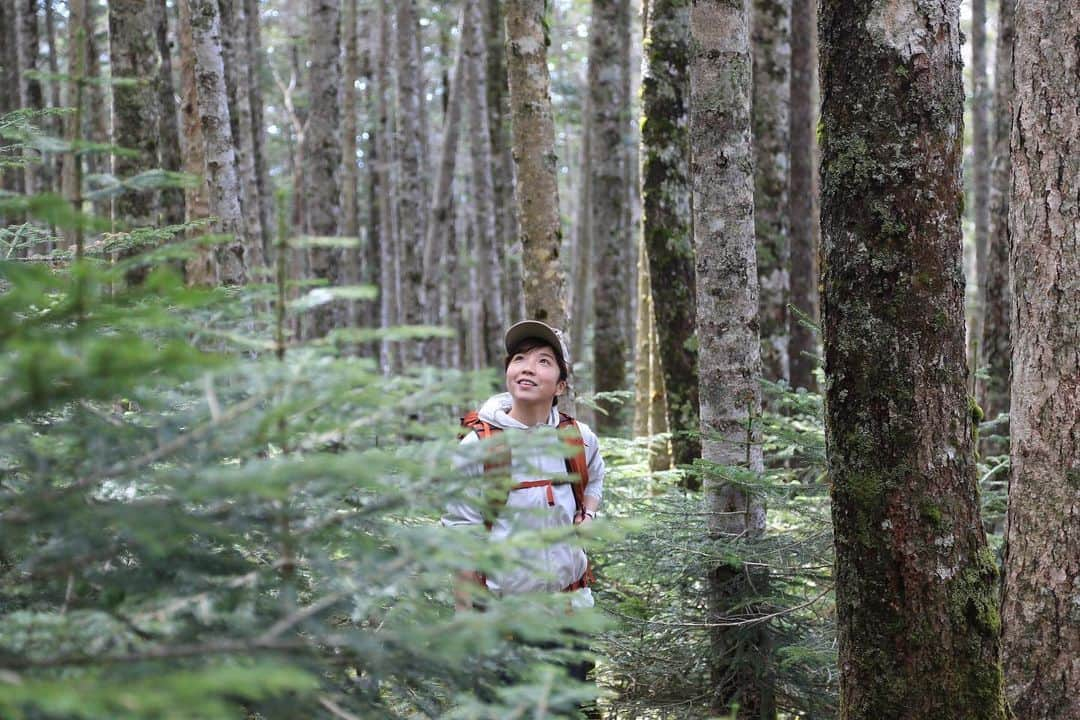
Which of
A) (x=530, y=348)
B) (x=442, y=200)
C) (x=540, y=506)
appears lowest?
(x=540, y=506)

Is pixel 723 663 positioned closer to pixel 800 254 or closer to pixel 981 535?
pixel 981 535

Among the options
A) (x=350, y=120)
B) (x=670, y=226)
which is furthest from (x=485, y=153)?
(x=670, y=226)

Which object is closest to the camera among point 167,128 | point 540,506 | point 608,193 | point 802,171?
point 540,506

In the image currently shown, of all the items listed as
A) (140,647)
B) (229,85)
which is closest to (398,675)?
(140,647)

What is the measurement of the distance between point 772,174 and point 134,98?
635 cm

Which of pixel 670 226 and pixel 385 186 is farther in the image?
pixel 385 186

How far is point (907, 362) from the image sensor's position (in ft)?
10.4

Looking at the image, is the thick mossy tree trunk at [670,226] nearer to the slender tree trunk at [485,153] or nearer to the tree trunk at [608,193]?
the tree trunk at [608,193]

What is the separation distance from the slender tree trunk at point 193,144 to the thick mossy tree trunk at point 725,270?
5.04 meters

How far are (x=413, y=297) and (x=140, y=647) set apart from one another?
15031 mm

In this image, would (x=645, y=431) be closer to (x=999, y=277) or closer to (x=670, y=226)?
(x=670, y=226)

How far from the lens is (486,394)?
78.7 inches

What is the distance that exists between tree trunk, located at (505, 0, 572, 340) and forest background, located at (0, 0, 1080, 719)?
1.0 inches

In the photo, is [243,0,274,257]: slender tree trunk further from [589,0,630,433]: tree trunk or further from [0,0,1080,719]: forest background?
[589,0,630,433]: tree trunk
